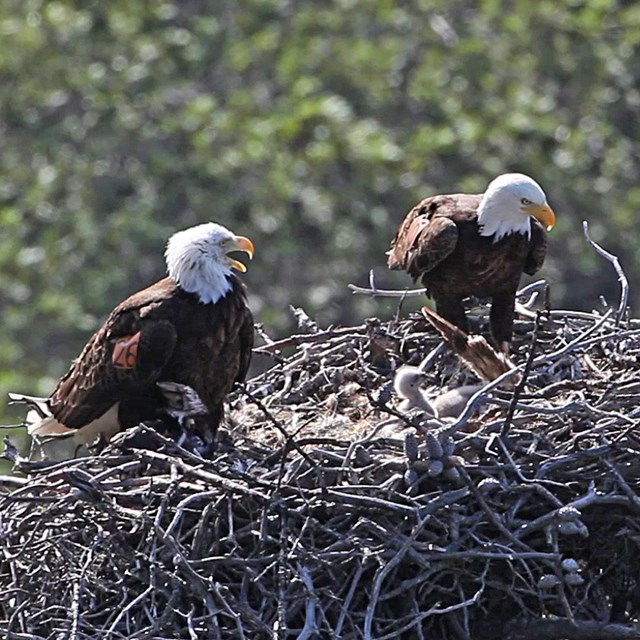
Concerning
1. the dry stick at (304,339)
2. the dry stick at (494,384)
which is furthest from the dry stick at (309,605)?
the dry stick at (304,339)

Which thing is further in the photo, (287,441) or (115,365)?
(115,365)

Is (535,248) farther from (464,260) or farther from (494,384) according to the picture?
(494,384)

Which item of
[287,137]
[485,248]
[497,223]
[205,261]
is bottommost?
[287,137]

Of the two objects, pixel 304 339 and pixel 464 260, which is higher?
pixel 464 260

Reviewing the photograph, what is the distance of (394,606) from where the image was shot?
23.2ft

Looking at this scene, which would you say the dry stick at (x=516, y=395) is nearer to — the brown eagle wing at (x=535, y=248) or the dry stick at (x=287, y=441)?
the dry stick at (x=287, y=441)

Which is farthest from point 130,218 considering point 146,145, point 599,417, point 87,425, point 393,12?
point 599,417

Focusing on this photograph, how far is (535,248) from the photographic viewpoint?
891cm

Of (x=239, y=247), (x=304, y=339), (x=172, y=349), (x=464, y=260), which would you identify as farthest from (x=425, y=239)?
(x=172, y=349)

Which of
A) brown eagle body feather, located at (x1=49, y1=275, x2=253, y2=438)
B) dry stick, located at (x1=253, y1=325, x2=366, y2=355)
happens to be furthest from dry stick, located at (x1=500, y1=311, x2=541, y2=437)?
dry stick, located at (x1=253, y1=325, x2=366, y2=355)

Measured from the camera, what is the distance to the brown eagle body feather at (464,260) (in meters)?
8.74

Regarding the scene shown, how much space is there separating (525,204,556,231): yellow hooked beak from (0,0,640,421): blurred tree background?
449cm

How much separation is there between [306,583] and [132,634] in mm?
644

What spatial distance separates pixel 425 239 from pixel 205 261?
121 centimetres
